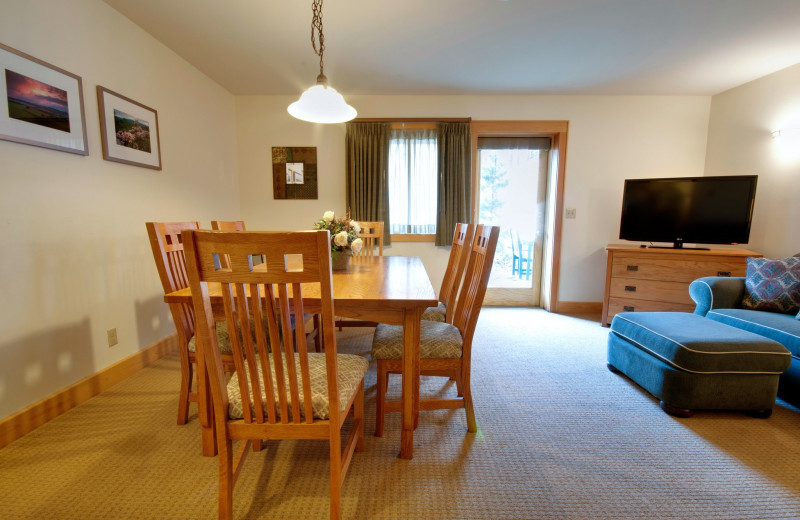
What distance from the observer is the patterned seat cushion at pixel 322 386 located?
1.03 meters

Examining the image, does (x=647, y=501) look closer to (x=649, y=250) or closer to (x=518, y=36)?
(x=649, y=250)

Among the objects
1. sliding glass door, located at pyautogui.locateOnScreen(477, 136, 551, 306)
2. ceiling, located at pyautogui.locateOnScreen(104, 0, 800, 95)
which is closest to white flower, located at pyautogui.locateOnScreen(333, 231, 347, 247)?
ceiling, located at pyautogui.locateOnScreen(104, 0, 800, 95)

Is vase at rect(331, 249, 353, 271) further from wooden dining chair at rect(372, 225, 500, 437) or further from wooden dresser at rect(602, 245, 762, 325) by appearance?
wooden dresser at rect(602, 245, 762, 325)

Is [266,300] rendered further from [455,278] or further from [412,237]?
[412,237]

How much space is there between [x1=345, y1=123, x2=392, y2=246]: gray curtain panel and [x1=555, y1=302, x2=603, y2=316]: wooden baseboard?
2.33m

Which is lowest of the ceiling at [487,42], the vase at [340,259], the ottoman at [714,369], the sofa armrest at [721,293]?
the ottoman at [714,369]

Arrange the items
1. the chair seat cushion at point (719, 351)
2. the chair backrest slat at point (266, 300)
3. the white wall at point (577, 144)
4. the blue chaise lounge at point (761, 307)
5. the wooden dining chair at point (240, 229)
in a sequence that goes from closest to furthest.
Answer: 1. the chair backrest slat at point (266, 300)
2. the chair seat cushion at point (719, 351)
3. the blue chaise lounge at point (761, 307)
4. the wooden dining chair at point (240, 229)
5. the white wall at point (577, 144)

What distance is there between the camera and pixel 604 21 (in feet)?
7.07

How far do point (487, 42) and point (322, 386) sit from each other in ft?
9.05

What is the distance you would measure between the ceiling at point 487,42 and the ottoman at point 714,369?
2121 millimetres

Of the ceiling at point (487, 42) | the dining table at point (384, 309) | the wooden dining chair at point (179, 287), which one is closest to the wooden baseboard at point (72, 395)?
the wooden dining chair at point (179, 287)

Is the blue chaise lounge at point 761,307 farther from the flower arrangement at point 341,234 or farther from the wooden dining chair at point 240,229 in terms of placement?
the wooden dining chair at point 240,229

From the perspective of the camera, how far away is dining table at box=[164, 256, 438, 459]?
4.02 ft

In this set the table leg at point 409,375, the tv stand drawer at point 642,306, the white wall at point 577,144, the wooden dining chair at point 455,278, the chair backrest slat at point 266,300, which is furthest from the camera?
the white wall at point 577,144
